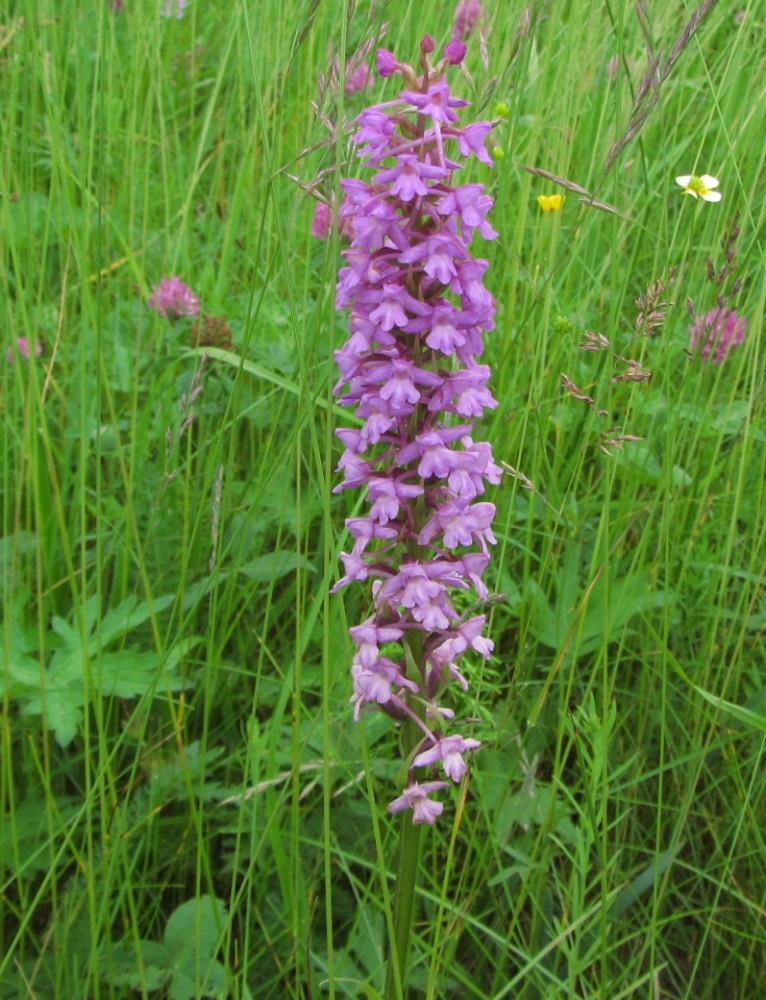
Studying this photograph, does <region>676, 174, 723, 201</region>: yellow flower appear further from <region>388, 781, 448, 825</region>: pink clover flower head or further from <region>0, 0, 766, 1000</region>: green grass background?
<region>388, 781, 448, 825</region>: pink clover flower head

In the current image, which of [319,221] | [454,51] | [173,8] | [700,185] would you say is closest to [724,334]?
[700,185]

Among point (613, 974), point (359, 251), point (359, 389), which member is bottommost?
point (613, 974)

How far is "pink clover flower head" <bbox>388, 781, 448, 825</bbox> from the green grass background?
4cm

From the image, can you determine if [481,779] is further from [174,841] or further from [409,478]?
[409,478]

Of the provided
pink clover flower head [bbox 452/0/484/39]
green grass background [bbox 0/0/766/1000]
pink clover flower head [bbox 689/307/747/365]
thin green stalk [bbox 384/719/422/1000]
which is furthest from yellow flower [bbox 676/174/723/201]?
thin green stalk [bbox 384/719/422/1000]

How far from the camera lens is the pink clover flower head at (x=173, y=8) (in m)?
2.97

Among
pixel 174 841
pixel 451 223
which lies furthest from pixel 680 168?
pixel 174 841

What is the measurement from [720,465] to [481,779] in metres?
0.78

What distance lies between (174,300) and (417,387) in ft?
3.89

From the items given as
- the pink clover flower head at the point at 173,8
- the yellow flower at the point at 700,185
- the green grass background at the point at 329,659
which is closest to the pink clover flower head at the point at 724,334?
the green grass background at the point at 329,659

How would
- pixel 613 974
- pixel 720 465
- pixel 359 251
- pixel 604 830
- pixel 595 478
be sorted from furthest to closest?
pixel 595 478 → pixel 720 465 → pixel 613 974 → pixel 604 830 → pixel 359 251

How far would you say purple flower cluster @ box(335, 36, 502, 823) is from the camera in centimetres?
94

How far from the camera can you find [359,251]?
975 millimetres

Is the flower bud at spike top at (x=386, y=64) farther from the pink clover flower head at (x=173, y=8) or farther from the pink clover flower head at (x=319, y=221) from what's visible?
the pink clover flower head at (x=173, y=8)
